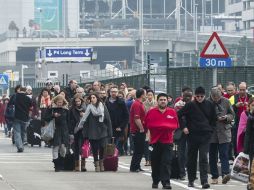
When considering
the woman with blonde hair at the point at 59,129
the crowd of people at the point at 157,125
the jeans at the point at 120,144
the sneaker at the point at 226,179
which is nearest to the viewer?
the crowd of people at the point at 157,125

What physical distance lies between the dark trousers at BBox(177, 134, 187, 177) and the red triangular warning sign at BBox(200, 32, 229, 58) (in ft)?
8.30

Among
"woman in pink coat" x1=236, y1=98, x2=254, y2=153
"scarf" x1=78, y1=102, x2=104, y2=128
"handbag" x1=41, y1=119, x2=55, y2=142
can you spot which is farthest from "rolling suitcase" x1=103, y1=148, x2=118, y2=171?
"woman in pink coat" x1=236, y1=98, x2=254, y2=153

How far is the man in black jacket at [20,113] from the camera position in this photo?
3725cm

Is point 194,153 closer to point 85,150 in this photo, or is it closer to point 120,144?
point 85,150

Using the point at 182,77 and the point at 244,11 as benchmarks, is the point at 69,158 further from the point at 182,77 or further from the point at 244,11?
the point at 244,11

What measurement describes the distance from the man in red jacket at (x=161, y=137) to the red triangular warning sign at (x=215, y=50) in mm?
5139

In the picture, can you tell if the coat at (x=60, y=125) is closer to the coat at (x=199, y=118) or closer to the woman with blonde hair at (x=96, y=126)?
the woman with blonde hair at (x=96, y=126)

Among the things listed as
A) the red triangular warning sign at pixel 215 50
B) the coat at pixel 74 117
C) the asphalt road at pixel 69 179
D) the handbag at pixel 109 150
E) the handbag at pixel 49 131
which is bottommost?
the asphalt road at pixel 69 179

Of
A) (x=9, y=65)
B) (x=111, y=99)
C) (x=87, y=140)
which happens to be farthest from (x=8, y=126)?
(x=9, y=65)

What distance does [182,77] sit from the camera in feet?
126

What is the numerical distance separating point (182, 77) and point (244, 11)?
462 feet

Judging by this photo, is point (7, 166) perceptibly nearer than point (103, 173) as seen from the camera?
No

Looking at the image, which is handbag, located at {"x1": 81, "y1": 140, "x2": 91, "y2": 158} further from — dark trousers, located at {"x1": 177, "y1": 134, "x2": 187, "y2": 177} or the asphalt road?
dark trousers, located at {"x1": 177, "y1": 134, "x2": 187, "y2": 177}

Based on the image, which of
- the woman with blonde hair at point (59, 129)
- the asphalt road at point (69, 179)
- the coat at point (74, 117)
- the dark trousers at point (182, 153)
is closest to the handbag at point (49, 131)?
the woman with blonde hair at point (59, 129)
